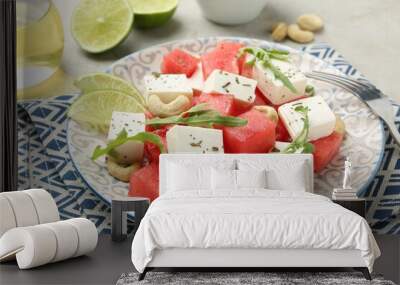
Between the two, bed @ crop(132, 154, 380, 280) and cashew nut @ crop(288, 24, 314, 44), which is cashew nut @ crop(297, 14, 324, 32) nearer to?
cashew nut @ crop(288, 24, 314, 44)

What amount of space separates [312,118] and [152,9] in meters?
1.56

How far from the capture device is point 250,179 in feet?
18.8

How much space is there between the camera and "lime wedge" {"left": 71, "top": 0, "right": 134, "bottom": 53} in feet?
21.0

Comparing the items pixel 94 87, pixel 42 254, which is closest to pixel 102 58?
pixel 94 87

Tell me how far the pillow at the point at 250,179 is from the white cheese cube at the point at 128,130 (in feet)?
2.96

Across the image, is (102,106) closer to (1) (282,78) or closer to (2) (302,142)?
(1) (282,78)

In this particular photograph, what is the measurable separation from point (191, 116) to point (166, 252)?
180cm

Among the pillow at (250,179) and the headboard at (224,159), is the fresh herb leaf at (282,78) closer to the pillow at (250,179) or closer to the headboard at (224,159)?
the headboard at (224,159)

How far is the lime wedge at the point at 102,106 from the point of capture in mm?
6328

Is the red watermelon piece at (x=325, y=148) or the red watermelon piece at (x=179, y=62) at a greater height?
the red watermelon piece at (x=179, y=62)

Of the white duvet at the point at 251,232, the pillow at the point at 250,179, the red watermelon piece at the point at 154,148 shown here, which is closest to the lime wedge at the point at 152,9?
the red watermelon piece at the point at 154,148

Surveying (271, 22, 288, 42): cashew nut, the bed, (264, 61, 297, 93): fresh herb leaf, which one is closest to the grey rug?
the bed

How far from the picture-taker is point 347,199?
5922 millimetres

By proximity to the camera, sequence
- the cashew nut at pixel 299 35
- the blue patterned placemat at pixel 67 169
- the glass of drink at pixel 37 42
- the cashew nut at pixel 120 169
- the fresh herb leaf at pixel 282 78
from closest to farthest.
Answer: the fresh herb leaf at pixel 282 78, the cashew nut at pixel 120 169, the blue patterned placemat at pixel 67 169, the cashew nut at pixel 299 35, the glass of drink at pixel 37 42
